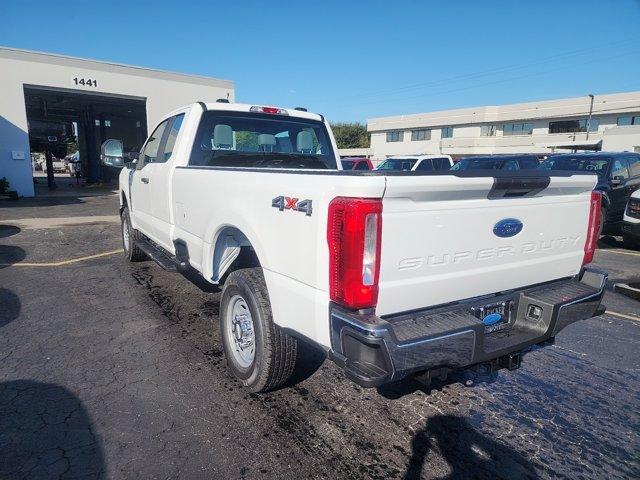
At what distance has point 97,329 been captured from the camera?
420cm

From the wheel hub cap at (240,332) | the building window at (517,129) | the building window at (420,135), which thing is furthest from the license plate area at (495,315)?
the building window at (420,135)

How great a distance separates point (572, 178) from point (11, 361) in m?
4.56

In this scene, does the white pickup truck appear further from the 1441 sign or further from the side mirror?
the 1441 sign

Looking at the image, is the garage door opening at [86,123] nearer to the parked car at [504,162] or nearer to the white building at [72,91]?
the white building at [72,91]

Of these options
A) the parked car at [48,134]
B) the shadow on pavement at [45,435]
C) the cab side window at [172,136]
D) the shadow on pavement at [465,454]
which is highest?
the parked car at [48,134]

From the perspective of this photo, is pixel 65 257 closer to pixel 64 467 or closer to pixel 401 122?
pixel 64 467

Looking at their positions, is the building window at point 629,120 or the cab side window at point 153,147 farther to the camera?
the building window at point 629,120

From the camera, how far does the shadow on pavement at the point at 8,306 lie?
14.6 feet

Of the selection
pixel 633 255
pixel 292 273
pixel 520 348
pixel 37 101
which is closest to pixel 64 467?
pixel 292 273

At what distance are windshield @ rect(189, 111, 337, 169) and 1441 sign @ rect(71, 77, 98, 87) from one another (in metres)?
18.0

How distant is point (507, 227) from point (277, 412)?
6.39ft

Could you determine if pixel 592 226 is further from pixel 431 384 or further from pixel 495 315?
pixel 431 384

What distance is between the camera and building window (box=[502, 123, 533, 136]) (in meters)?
45.9

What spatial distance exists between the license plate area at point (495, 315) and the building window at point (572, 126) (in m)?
47.9
